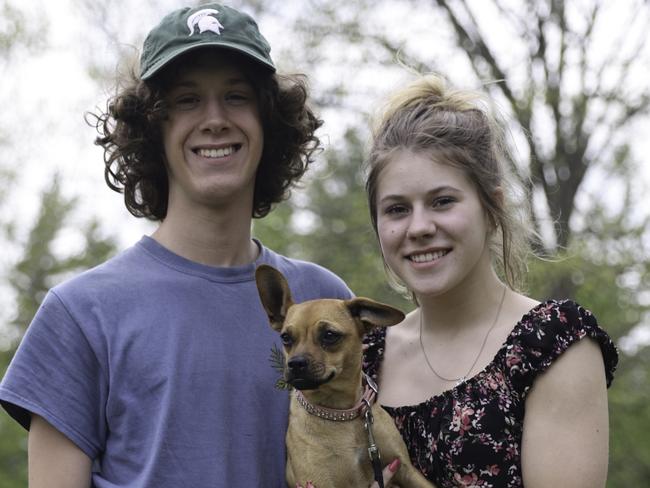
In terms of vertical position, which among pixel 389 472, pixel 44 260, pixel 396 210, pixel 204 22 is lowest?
pixel 389 472

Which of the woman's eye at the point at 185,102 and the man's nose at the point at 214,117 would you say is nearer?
the man's nose at the point at 214,117

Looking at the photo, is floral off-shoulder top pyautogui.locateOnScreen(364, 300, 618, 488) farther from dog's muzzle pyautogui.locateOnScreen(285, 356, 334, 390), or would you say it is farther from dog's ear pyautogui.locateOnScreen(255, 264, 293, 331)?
dog's ear pyautogui.locateOnScreen(255, 264, 293, 331)

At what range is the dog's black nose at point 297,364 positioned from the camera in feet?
12.1

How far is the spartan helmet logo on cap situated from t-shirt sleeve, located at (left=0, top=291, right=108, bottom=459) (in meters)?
1.30

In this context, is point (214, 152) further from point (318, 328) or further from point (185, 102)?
point (318, 328)

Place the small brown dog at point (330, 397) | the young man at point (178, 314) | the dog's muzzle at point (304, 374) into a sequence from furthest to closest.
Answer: the small brown dog at point (330, 397)
the dog's muzzle at point (304, 374)
the young man at point (178, 314)

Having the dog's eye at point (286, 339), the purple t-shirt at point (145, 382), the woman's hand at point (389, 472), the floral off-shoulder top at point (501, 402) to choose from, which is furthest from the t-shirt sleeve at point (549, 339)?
the purple t-shirt at point (145, 382)

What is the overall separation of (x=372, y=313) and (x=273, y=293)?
0.50m

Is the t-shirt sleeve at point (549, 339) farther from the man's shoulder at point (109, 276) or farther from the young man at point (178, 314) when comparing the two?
the man's shoulder at point (109, 276)

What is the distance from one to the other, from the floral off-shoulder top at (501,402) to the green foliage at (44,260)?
11.3 m


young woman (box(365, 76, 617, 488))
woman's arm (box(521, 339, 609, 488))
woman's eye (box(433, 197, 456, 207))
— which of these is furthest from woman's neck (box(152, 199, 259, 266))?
woman's arm (box(521, 339, 609, 488))

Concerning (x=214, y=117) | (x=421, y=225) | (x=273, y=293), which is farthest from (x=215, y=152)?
(x=421, y=225)

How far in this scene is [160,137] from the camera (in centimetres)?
405

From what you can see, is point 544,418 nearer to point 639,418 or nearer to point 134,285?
point 134,285
